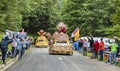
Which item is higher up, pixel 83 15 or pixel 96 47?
pixel 83 15

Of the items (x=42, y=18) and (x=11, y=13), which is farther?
(x=42, y=18)

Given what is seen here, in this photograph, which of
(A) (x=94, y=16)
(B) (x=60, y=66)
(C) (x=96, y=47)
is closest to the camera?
(B) (x=60, y=66)

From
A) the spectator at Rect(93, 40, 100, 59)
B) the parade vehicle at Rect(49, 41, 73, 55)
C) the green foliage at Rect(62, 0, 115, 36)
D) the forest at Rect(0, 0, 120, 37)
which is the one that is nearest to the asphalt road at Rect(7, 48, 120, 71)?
the spectator at Rect(93, 40, 100, 59)

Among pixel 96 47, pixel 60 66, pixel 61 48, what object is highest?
pixel 96 47

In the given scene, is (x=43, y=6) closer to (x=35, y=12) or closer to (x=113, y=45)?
(x=35, y=12)

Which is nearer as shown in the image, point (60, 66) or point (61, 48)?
point (60, 66)

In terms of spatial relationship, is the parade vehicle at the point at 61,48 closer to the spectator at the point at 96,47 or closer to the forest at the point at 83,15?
the spectator at the point at 96,47

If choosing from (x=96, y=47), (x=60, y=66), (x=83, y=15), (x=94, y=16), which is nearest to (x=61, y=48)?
(x=96, y=47)

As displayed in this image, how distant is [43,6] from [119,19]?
2065 inches

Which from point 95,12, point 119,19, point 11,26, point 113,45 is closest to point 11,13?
point 11,26

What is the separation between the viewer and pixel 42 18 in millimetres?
95625

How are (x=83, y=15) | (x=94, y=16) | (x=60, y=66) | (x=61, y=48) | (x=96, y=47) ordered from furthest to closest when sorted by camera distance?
(x=83, y=15)
(x=94, y=16)
(x=61, y=48)
(x=96, y=47)
(x=60, y=66)

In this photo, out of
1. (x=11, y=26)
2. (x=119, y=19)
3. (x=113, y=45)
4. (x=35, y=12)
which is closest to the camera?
(x=113, y=45)

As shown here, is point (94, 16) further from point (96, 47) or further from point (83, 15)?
point (96, 47)
